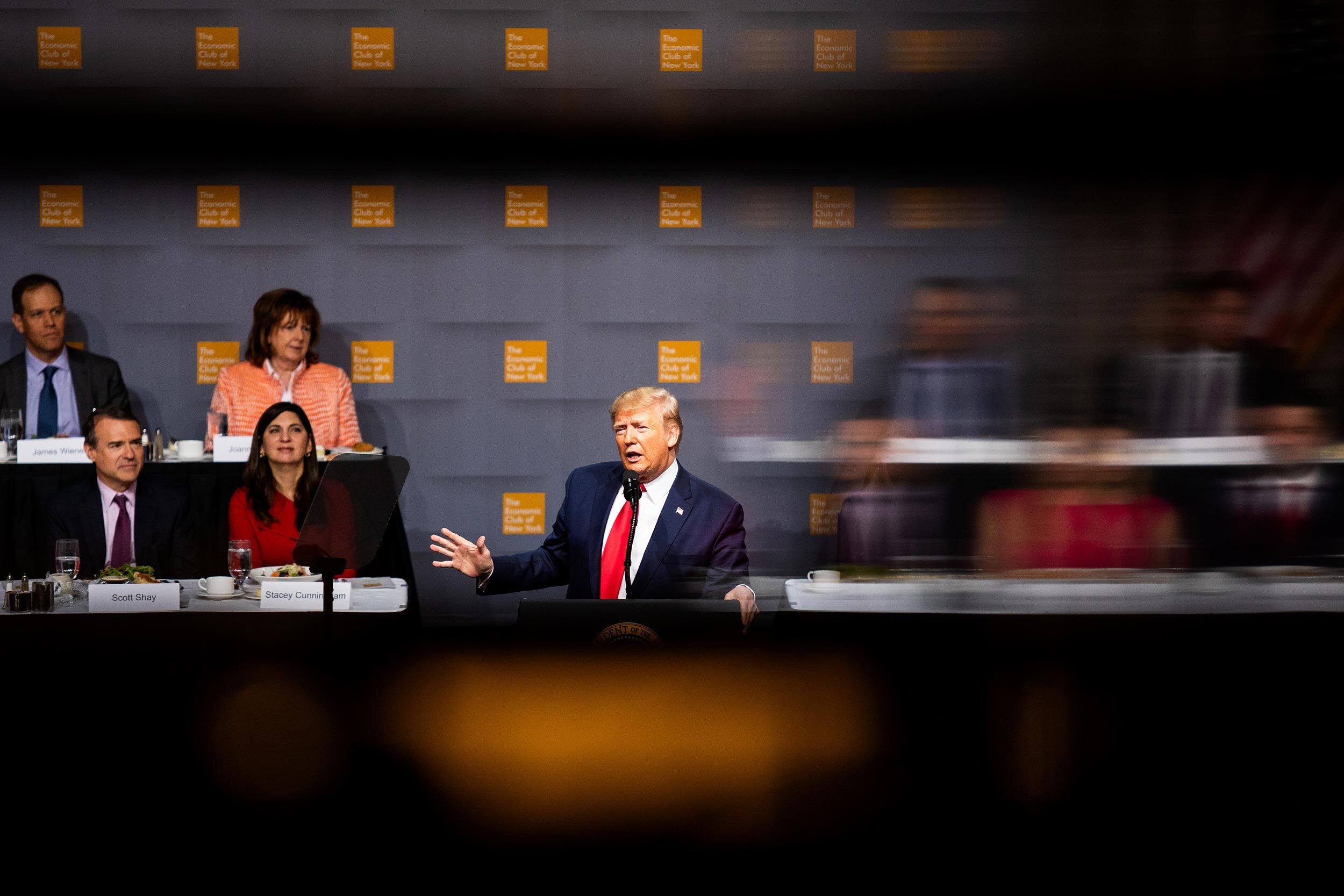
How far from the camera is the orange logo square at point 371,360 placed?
18.1 feet

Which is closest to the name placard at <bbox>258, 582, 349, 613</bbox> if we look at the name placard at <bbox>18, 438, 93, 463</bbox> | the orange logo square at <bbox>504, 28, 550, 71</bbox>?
the orange logo square at <bbox>504, 28, 550, 71</bbox>

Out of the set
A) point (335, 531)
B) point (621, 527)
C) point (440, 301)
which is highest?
point (440, 301)

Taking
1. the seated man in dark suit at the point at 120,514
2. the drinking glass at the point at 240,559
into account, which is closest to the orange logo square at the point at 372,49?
the drinking glass at the point at 240,559

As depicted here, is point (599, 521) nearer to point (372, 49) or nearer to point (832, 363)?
point (372, 49)

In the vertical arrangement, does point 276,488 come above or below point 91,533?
above

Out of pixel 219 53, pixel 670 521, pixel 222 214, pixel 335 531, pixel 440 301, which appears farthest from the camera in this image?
pixel 440 301

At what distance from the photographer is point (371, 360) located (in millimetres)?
5508

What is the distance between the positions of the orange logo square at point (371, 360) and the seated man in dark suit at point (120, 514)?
6.70 ft

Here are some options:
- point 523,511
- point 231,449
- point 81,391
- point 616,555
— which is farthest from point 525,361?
point 616,555

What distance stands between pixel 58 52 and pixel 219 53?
16 centimetres

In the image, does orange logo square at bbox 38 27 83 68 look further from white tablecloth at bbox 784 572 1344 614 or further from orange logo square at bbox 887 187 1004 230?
white tablecloth at bbox 784 572 1344 614

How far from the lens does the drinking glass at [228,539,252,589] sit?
291 centimetres

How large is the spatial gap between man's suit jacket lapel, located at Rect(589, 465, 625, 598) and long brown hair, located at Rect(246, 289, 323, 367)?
2919mm

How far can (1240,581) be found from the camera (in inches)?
40.9
